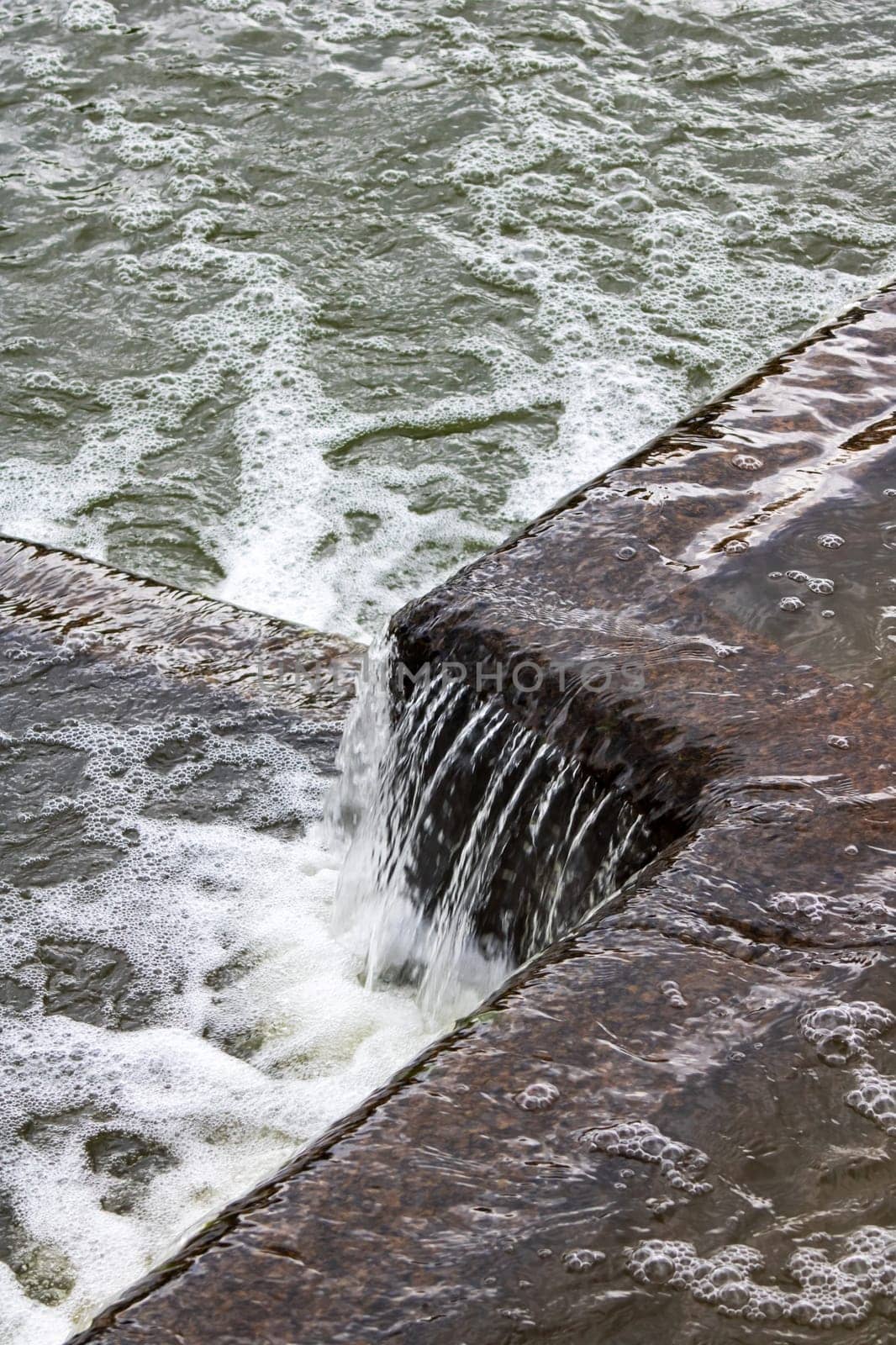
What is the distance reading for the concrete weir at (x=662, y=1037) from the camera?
2121mm

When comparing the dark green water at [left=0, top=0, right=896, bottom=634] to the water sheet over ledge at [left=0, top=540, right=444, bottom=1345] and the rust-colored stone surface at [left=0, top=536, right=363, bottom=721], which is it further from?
the water sheet over ledge at [left=0, top=540, right=444, bottom=1345]

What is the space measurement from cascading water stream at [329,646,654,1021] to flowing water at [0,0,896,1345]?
0.02 m

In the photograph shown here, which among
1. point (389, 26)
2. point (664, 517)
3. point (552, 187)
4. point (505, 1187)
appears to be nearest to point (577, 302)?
point (552, 187)

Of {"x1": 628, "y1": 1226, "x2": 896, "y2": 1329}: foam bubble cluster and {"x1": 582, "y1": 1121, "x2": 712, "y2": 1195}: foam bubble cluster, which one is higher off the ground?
{"x1": 582, "y1": 1121, "x2": 712, "y2": 1195}: foam bubble cluster

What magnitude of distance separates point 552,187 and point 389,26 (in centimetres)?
194

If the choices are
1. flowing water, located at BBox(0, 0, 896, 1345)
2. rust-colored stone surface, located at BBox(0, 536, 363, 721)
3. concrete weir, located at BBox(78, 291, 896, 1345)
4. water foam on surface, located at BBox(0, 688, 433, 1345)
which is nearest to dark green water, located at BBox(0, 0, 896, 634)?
flowing water, located at BBox(0, 0, 896, 1345)

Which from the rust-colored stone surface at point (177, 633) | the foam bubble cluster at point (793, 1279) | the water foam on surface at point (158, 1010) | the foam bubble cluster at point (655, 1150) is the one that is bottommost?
the water foam on surface at point (158, 1010)

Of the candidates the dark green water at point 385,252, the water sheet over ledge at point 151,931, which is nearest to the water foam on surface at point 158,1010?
the water sheet over ledge at point 151,931

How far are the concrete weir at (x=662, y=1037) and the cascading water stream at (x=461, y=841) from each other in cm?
6

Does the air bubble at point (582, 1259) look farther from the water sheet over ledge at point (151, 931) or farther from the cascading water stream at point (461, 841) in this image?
the cascading water stream at point (461, 841)

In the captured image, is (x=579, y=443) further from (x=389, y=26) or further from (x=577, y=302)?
(x=389, y=26)

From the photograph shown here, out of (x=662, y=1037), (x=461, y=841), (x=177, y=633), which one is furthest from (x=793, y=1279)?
(x=177, y=633)

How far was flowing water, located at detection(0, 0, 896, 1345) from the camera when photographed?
139 inches

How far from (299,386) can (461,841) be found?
3.50 meters
